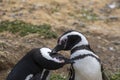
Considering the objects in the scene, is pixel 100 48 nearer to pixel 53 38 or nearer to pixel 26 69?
pixel 53 38

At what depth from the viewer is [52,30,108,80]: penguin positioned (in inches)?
254

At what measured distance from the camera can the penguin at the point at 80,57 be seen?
645cm

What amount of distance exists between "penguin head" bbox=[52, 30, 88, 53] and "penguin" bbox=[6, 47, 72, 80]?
0.58 meters

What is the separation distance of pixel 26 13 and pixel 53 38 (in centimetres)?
119

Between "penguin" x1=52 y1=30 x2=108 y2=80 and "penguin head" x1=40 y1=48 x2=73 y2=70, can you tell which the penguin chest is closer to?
"penguin" x1=52 y1=30 x2=108 y2=80

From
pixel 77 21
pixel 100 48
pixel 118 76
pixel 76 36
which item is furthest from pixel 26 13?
pixel 76 36

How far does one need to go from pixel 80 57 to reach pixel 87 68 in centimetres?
15

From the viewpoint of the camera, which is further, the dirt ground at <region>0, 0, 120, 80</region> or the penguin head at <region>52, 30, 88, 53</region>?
the dirt ground at <region>0, 0, 120, 80</region>

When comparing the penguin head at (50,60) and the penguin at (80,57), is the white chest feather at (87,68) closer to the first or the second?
the penguin at (80,57)

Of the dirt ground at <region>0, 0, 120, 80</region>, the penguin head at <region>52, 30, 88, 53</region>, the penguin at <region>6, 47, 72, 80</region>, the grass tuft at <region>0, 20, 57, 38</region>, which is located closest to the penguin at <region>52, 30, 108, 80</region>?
the penguin head at <region>52, 30, 88, 53</region>

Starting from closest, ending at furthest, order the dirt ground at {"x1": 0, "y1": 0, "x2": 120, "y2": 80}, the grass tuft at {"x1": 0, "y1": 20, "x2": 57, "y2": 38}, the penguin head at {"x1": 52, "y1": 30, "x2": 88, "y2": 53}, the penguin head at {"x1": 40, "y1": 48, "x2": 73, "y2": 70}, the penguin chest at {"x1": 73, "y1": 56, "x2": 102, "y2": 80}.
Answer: the penguin head at {"x1": 40, "y1": 48, "x2": 73, "y2": 70} < the penguin chest at {"x1": 73, "y1": 56, "x2": 102, "y2": 80} < the penguin head at {"x1": 52, "y1": 30, "x2": 88, "y2": 53} < the dirt ground at {"x1": 0, "y1": 0, "x2": 120, "y2": 80} < the grass tuft at {"x1": 0, "y1": 20, "x2": 57, "y2": 38}

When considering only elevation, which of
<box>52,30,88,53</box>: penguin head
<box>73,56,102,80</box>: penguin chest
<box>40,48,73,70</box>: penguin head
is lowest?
<box>73,56,102,80</box>: penguin chest

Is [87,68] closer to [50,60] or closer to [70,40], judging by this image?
[70,40]

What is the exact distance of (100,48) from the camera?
8.53m
